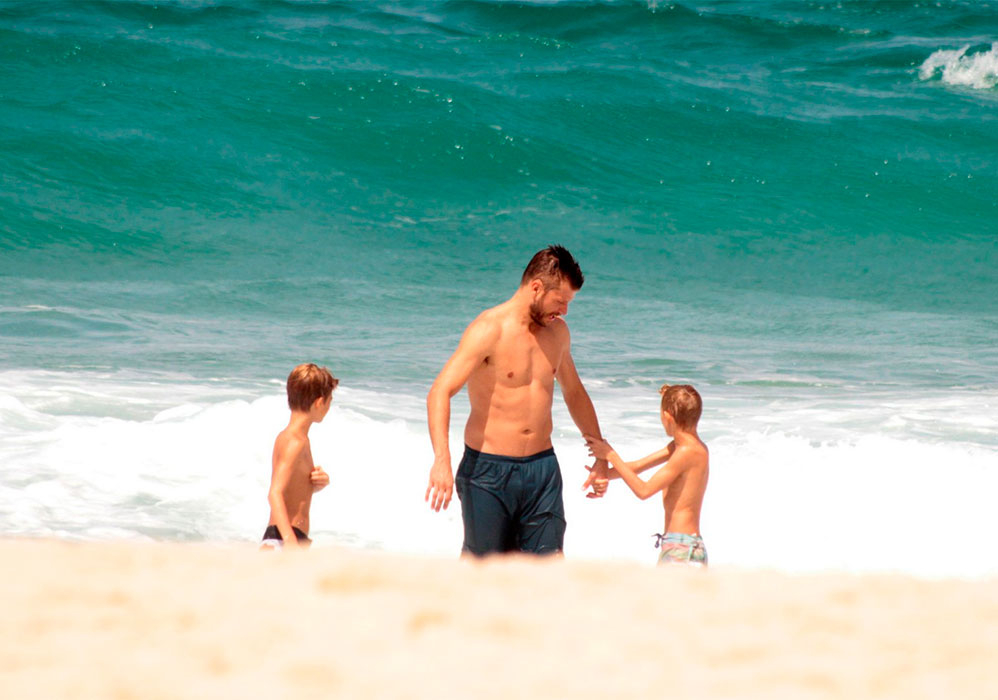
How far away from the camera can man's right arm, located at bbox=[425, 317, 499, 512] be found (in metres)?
3.95

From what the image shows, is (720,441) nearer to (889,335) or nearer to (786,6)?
(889,335)

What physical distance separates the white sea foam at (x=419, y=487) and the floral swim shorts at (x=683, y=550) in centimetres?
178

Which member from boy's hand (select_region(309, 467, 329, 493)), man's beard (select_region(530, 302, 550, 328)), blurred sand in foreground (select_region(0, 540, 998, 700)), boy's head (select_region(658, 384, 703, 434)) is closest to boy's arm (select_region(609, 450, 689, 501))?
boy's head (select_region(658, 384, 703, 434))

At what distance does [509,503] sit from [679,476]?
2.37 feet

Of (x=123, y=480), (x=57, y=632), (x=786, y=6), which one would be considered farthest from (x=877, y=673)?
(x=786, y=6)

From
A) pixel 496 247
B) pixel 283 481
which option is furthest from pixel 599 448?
pixel 496 247

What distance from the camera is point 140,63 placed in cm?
1762

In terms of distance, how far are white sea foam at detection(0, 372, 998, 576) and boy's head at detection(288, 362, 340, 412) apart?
6.14 feet

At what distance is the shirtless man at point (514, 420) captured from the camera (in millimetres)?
4180

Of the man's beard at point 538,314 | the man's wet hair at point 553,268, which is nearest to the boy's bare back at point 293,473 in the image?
the man's beard at point 538,314

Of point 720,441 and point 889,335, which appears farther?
point 889,335

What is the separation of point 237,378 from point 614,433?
119 inches

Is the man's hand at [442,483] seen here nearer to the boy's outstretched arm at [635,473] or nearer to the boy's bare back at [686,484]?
the boy's outstretched arm at [635,473]

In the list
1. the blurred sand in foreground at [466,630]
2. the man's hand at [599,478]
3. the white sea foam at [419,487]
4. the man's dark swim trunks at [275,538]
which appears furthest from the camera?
the white sea foam at [419,487]
